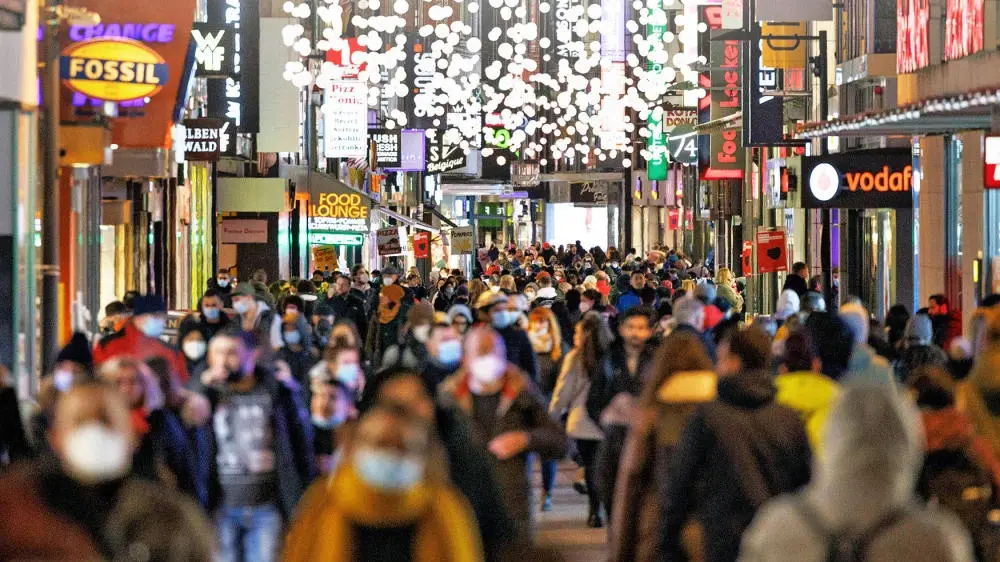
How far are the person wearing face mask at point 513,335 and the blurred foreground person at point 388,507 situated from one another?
29.5 ft

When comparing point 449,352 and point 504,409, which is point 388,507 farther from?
point 449,352

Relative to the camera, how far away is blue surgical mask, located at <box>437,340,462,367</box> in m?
11.7

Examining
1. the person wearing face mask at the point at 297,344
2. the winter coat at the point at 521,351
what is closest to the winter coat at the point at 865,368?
the winter coat at the point at 521,351

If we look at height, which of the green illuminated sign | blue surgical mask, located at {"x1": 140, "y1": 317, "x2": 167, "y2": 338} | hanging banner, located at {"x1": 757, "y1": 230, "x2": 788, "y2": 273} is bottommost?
blue surgical mask, located at {"x1": 140, "y1": 317, "x2": 167, "y2": 338}

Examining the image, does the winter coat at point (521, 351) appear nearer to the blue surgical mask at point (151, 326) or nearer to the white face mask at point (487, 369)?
the blue surgical mask at point (151, 326)

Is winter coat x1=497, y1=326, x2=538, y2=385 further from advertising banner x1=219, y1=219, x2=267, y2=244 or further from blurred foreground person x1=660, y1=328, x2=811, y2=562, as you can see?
advertising banner x1=219, y1=219, x2=267, y2=244

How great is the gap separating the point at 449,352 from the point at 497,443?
6.82ft

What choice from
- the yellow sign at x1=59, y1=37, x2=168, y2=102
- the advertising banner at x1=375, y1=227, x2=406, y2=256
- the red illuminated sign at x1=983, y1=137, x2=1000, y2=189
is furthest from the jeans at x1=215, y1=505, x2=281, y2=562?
the advertising banner at x1=375, y1=227, x2=406, y2=256

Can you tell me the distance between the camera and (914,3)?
2677 centimetres

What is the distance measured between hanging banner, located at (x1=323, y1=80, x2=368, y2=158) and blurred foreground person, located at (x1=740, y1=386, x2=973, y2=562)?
4220 cm

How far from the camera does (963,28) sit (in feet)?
80.0

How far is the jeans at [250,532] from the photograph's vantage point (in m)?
9.17

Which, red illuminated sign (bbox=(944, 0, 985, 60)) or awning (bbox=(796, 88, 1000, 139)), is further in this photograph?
red illuminated sign (bbox=(944, 0, 985, 60))

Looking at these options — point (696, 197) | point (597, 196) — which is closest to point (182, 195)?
point (696, 197)
